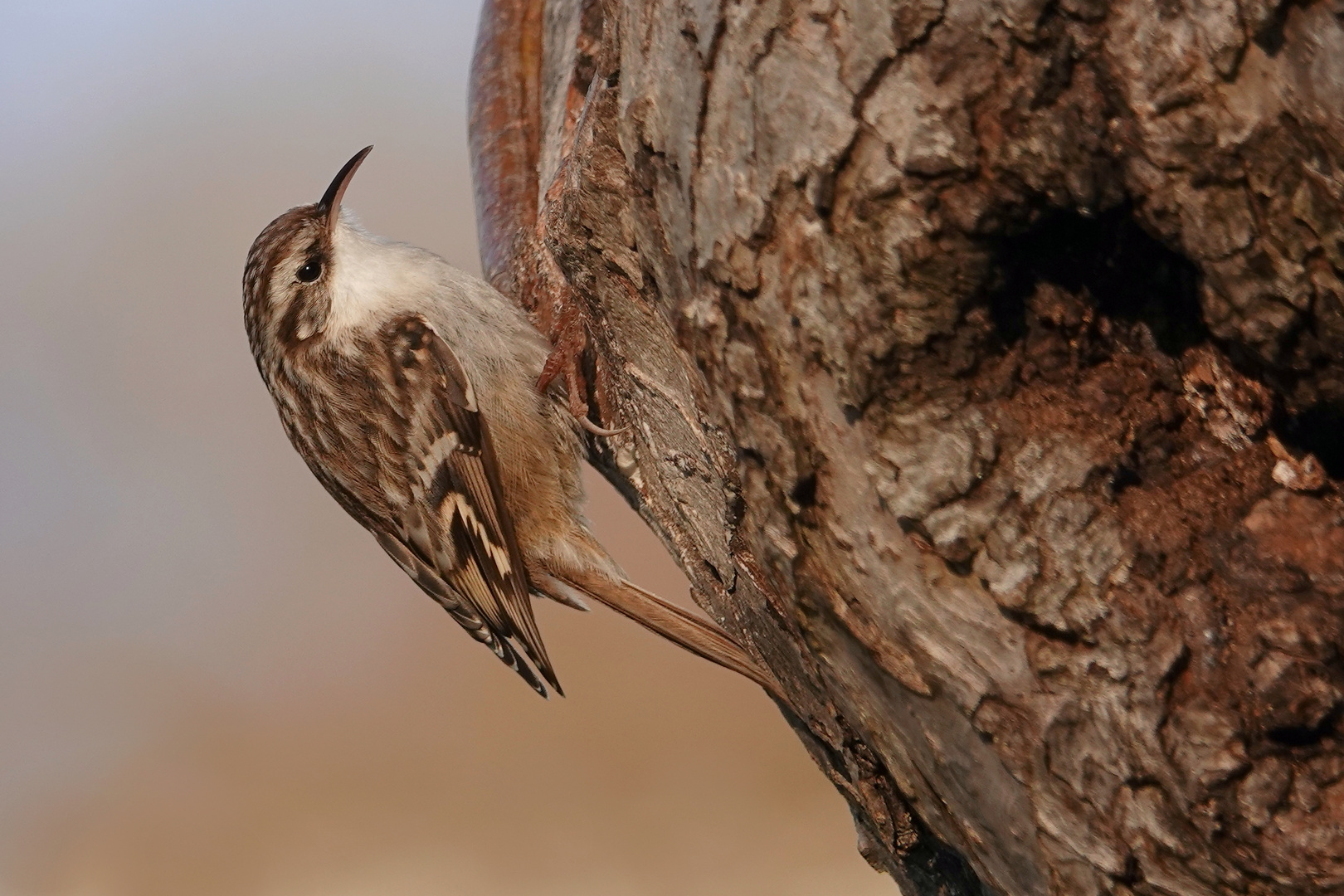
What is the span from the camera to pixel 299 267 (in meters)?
1.99

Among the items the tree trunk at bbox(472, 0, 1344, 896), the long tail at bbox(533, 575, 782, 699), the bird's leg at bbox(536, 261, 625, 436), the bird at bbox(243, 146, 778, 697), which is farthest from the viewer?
the bird at bbox(243, 146, 778, 697)

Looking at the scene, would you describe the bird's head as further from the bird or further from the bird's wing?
the bird's wing

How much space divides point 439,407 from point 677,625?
612 mm

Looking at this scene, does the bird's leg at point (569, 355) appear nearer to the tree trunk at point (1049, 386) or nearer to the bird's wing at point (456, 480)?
the bird's wing at point (456, 480)

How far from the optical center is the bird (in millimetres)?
1953

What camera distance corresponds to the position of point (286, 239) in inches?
77.9

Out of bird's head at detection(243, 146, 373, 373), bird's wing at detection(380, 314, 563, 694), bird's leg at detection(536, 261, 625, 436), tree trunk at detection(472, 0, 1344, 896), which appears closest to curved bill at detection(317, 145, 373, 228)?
bird's head at detection(243, 146, 373, 373)

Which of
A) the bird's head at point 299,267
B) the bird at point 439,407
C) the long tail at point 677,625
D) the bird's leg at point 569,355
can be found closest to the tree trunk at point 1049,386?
the long tail at point 677,625

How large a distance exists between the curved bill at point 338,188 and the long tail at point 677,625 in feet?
2.50

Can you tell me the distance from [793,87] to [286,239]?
128 centimetres

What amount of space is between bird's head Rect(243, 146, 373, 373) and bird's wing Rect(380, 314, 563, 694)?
16cm

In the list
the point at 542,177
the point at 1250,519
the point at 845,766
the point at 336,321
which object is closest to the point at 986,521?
the point at 1250,519

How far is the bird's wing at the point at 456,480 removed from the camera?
1.96 m

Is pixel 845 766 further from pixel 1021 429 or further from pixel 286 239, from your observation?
pixel 286 239
